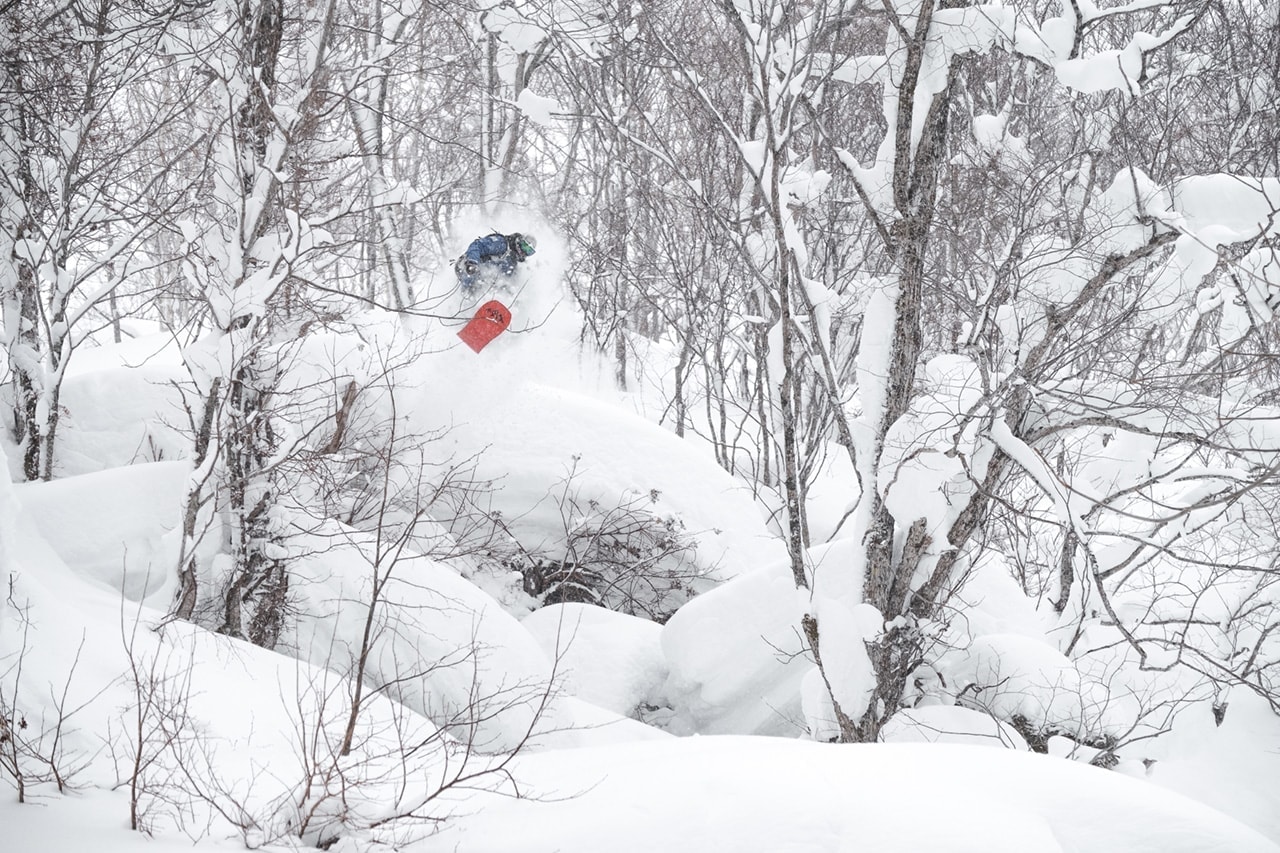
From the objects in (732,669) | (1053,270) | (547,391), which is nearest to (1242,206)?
(1053,270)

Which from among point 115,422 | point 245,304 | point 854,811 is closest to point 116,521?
point 245,304

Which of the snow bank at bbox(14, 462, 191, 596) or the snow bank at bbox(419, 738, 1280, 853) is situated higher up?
the snow bank at bbox(14, 462, 191, 596)

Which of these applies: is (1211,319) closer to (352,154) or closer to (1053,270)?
(1053,270)

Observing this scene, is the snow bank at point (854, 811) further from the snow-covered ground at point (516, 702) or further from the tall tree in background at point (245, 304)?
the tall tree in background at point (245, 304)

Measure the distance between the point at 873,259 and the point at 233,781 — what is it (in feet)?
29.7

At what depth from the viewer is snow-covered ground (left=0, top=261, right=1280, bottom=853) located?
11.2 ft

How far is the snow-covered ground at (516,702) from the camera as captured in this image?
11.2 ft

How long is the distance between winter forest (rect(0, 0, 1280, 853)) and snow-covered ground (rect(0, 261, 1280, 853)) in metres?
0.03

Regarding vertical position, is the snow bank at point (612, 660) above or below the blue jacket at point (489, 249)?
below

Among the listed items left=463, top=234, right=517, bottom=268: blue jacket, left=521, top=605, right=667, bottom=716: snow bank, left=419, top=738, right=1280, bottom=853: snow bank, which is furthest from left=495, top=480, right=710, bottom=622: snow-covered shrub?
left=419, top=738, right=1280, bottom=853: snow bank

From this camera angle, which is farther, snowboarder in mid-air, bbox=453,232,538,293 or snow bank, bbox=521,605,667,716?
snowboarder in mid-air, bbox=453,232,538,293

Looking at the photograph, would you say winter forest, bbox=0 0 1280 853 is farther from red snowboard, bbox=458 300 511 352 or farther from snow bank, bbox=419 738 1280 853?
red snowboard, bbox=458 300 511 352

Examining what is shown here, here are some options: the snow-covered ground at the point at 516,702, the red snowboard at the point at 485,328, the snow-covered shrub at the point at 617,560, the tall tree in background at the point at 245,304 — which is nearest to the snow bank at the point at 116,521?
the snow-covered ground at the point at 516,702

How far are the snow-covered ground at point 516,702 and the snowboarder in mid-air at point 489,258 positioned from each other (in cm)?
71
